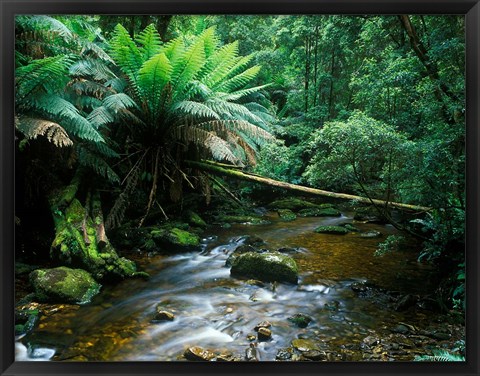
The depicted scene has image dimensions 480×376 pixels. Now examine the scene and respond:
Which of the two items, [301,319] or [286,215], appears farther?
[286,215]

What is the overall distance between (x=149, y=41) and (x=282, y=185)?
1.40 meters

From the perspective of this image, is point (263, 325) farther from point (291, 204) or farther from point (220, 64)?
point (220, 64)

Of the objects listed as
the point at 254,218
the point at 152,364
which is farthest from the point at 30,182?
the point at 254,218

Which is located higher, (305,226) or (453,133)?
(453,133)

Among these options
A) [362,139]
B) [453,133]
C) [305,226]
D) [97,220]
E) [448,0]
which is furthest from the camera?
[305,226]

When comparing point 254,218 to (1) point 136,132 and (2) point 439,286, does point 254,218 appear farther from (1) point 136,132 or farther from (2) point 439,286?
(2) point 439,286

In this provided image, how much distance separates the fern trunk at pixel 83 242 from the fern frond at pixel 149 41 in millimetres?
1106

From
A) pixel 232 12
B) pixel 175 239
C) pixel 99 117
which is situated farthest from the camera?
pixel 175 239

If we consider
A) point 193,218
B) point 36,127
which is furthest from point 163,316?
point 36,127

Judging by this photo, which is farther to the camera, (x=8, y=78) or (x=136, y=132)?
(x=136, y=132)

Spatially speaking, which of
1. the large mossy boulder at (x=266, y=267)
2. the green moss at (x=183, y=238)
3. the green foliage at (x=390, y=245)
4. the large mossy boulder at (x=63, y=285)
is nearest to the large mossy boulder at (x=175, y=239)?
the green moss at (x=183, y=238)

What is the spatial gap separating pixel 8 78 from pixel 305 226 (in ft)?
6.64

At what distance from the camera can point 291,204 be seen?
2590mm

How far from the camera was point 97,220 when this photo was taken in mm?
2391
